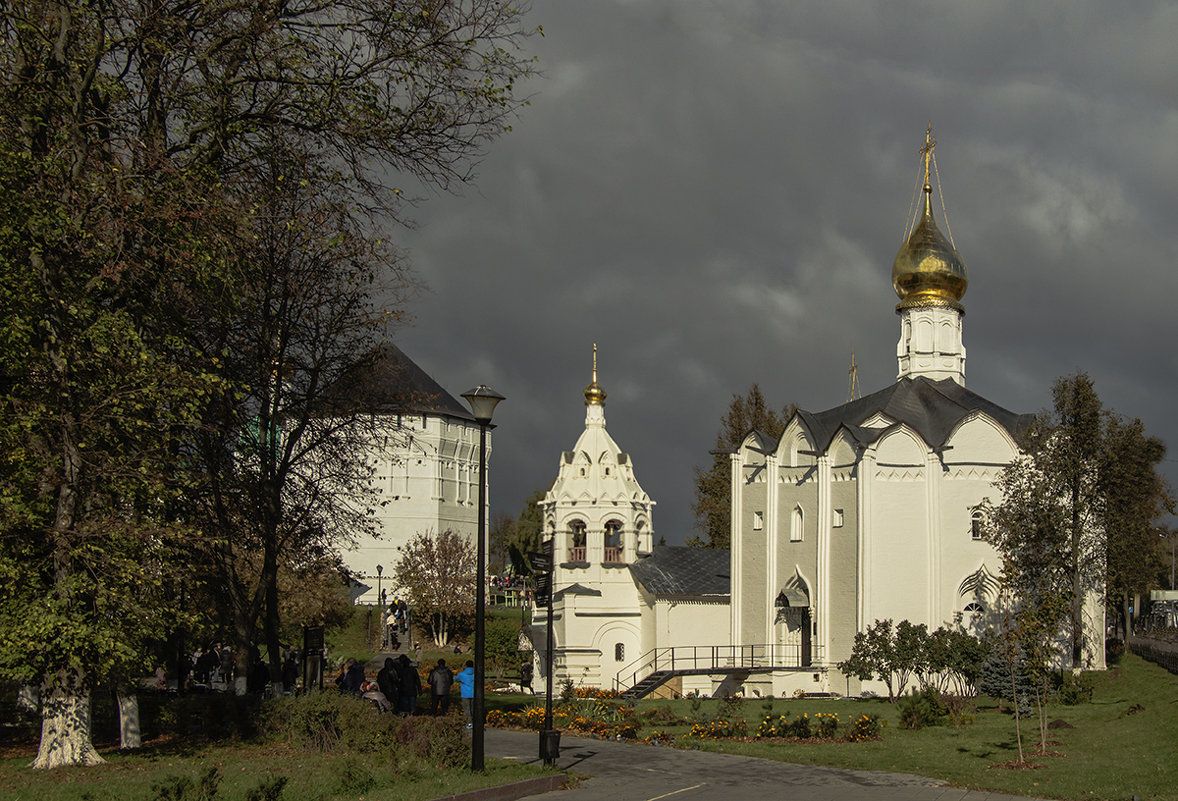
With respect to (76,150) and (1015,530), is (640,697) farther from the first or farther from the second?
(76,150)

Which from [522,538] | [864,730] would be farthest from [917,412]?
[522,538]

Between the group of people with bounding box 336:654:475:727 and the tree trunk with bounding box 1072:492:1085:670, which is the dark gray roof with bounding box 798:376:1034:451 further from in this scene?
the group of people with bounding box 336:654:475:727

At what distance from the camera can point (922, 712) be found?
69.1 ft

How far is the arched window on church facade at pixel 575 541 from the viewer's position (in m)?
43.5

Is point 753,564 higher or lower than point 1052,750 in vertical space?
higher

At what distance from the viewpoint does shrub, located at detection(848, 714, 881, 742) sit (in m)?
18.8

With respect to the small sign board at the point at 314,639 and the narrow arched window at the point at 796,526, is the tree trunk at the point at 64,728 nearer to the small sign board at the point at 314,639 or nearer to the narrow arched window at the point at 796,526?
the small sign board at the point at 314,639

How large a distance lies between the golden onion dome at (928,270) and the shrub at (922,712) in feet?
66.3

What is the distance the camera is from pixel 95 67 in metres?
13.1

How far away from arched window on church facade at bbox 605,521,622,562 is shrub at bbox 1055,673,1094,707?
19260 millimetres

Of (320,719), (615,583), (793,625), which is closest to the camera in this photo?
(320,719)

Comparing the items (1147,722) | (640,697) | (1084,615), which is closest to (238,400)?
(1147,722)

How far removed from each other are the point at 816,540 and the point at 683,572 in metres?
7.33

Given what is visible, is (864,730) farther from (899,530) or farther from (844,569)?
(899,530)
